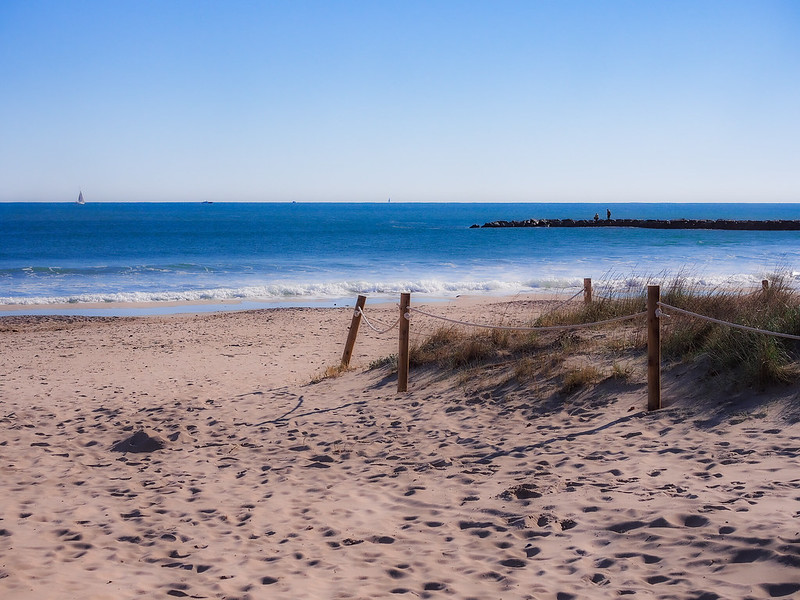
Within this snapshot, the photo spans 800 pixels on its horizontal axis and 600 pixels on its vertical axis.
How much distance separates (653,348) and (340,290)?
2136cm

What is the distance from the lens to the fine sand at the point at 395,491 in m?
4.03

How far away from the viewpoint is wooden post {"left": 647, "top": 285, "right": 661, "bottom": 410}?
6.74 metres

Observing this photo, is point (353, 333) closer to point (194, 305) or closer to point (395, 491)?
point (395, 491)

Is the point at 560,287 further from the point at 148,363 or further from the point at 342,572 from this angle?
the point at 342,572

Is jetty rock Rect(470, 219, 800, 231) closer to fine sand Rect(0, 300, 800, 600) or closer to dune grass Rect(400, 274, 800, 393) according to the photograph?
dune grass Rect(400, 274, 800, 393)

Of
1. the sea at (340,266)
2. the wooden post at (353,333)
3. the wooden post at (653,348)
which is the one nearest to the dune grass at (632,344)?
the wooden post at (653,348)

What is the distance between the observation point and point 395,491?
19.1ft

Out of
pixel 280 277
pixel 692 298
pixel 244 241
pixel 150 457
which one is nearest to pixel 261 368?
pixel 150 457

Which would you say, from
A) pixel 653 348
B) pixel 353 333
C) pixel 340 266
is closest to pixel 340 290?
pixel 340 266

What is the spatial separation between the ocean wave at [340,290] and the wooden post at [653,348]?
57.5 ft

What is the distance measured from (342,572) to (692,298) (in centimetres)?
742

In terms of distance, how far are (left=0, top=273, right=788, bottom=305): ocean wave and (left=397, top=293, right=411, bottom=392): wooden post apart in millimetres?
16352

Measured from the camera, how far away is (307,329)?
16547mm

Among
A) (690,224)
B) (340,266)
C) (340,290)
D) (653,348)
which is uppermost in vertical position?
(690,224)
